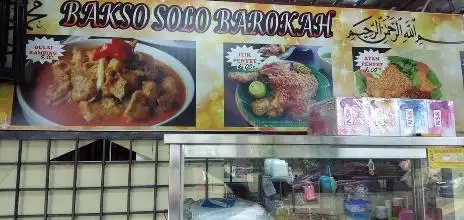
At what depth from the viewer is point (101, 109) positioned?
2.62 metres

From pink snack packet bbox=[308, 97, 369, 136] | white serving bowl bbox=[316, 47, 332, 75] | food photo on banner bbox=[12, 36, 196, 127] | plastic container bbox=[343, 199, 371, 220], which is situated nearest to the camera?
pink snack packet bbox=[308, 97, 369, 136]

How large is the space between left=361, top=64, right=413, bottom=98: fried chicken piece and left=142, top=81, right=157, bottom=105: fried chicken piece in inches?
61.1

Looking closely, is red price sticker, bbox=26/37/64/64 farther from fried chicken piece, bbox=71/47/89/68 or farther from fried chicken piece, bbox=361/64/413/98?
fried chicken piece, bbox=361/64/413/98

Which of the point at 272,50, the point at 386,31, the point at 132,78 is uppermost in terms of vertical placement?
the point at 386,31

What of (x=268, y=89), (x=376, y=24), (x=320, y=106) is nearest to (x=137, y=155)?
(x=268, y=89)

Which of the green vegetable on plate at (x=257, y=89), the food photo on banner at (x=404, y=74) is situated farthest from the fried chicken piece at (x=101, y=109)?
the food photo on banner at (x=404, y=74)

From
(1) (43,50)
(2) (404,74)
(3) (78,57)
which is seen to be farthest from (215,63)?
(2) (404,74)

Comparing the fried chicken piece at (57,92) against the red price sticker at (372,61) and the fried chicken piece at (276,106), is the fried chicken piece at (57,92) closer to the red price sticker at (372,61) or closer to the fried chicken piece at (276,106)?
the fried chicken piece at (276,106)

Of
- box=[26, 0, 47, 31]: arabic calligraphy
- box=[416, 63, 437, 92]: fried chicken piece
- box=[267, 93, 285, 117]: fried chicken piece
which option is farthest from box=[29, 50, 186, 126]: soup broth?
box=[416, 63, 437, 92]: fried chicken piece

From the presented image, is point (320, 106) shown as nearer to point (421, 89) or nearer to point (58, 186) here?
point (421, 89)

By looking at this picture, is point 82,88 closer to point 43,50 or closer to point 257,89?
point 43,50

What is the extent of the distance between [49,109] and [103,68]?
430 mm

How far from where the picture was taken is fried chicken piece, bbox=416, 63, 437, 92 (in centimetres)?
301

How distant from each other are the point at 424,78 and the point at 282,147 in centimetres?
181
